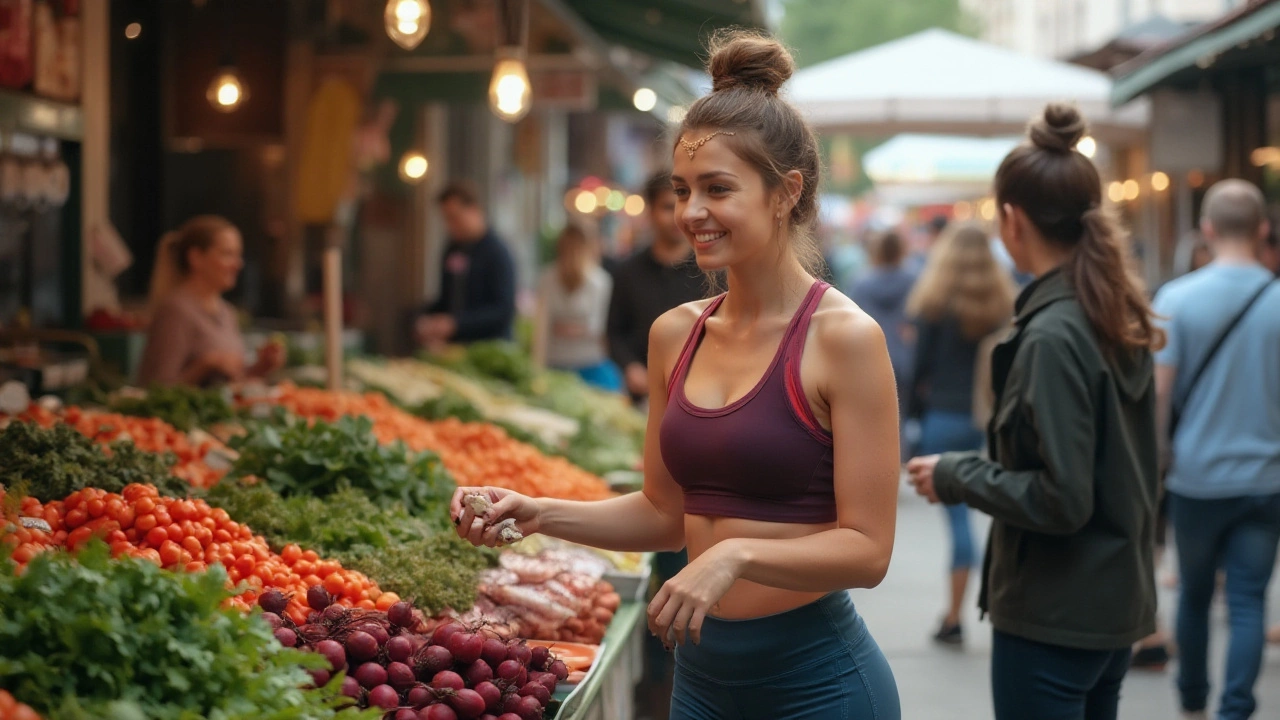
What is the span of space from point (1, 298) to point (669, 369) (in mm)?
5921

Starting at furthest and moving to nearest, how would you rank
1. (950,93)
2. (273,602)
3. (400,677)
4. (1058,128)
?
(950,93) → (1058,128) → (273,602) → (400,677)

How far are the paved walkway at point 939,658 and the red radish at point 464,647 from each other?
3.68 m

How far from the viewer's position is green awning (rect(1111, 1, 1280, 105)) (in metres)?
7.18

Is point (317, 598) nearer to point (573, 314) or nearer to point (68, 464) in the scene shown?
point (68, 464)

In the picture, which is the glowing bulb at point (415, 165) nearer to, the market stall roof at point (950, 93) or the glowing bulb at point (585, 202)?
the market stall roof at point (950, 93)

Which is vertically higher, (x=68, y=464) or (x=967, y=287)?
(x=967, y=287)

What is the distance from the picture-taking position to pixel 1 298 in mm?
7746

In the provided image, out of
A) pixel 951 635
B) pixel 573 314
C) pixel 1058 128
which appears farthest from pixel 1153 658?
pixel 573 314

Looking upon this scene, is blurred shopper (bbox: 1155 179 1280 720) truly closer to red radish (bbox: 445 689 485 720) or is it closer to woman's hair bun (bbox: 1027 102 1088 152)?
woman's hair bun (bbox: 1027 102 1088 152)

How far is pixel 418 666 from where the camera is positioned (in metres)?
3.06

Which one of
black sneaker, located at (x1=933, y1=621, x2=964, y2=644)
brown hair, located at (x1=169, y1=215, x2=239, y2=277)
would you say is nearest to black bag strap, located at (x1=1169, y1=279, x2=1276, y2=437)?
black sneaker, located at (x1=933, y1=621, x2=964, y2=644)

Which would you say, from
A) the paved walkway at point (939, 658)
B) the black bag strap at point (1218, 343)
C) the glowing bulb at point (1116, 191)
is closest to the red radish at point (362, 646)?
the paved walkway at point (939, 658)

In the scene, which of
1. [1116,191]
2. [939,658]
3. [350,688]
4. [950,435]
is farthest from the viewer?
[1116,191]

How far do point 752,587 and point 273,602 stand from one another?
1.18 m
